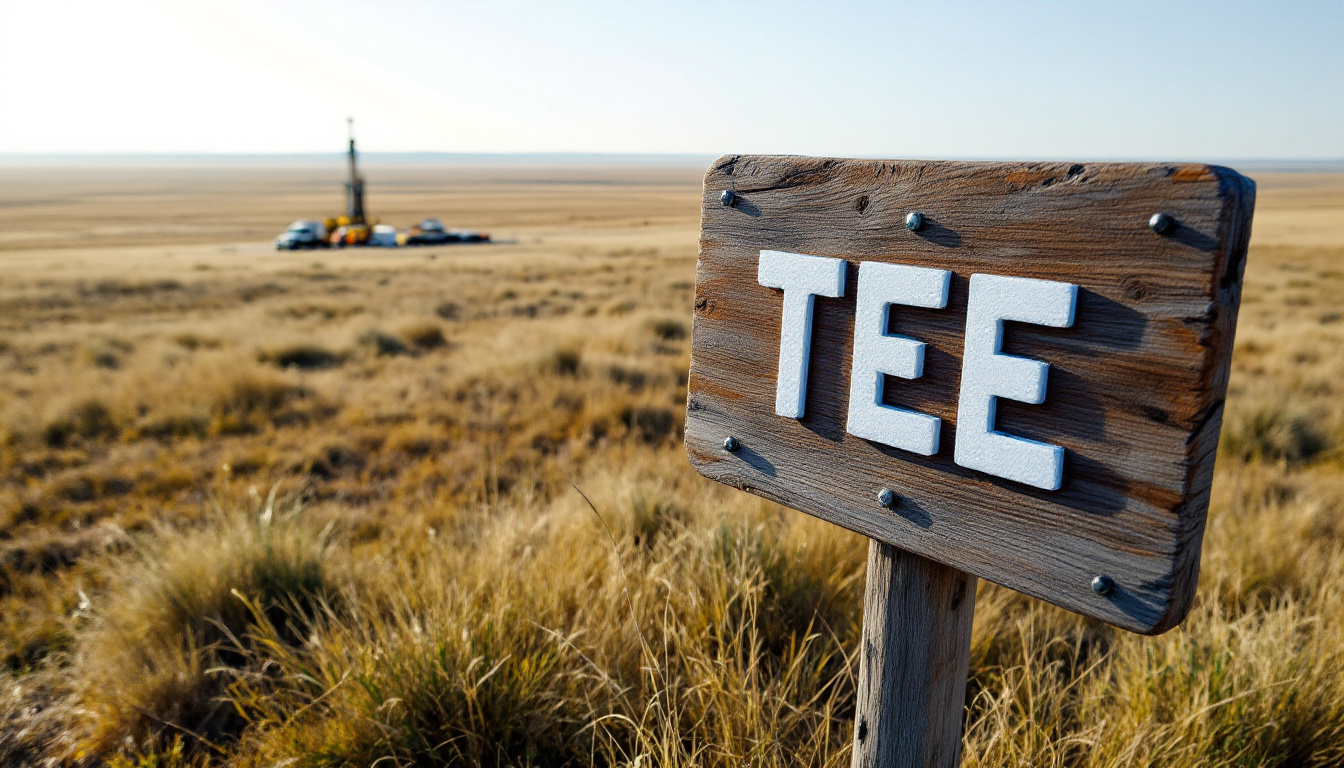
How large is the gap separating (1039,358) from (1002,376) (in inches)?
2.4

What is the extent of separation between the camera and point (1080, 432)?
123 cm

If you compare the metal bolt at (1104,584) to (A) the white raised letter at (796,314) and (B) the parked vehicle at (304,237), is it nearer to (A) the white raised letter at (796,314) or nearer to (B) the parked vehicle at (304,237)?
(A) the white raised letter at (796,314)

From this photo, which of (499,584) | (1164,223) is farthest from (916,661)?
(499,584)

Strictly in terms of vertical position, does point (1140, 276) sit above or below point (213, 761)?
above

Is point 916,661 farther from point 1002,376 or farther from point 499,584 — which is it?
point 499,584

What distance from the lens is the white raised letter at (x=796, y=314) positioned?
1.56 m

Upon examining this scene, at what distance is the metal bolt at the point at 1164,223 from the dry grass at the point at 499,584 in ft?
4.07

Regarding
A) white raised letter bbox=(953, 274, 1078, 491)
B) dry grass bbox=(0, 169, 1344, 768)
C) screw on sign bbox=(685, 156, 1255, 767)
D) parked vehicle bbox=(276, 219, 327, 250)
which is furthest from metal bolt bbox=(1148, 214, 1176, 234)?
parked vehicle bbox=(276, 219, 327, 250)

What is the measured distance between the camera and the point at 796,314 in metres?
1.59

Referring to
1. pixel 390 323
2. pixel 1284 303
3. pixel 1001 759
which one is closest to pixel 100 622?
pixel 1001 759

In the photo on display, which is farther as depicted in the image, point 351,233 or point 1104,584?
point 351,233

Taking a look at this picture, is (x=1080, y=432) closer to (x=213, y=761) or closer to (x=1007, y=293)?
(x=1007, y=293)

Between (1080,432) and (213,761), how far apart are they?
9.43 feet

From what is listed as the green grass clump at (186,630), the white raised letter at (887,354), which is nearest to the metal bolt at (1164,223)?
the white raised letter at (887,354)
